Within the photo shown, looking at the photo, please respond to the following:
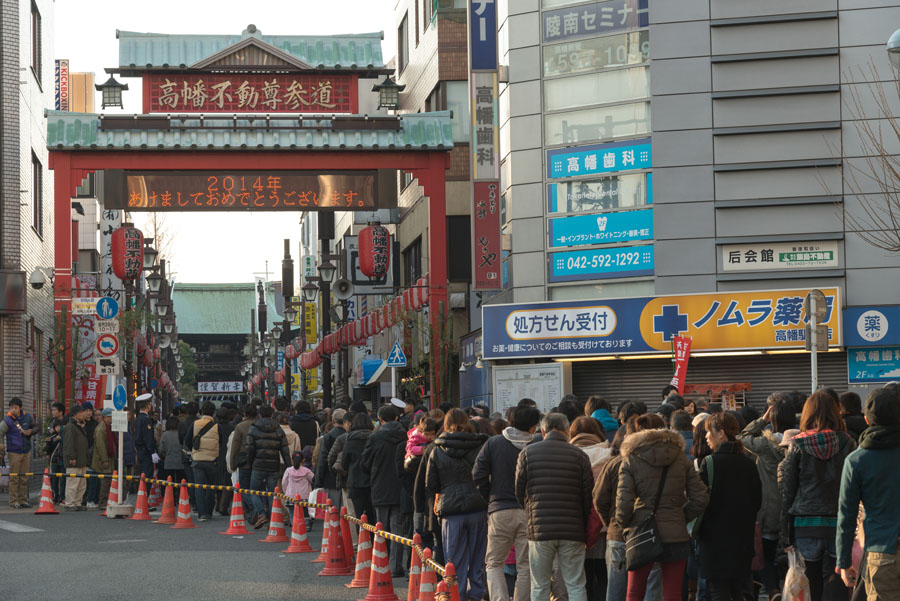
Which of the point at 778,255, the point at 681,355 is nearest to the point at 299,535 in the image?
the point at 681,355

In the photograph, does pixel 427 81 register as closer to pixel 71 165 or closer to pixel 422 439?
pixel 71 165

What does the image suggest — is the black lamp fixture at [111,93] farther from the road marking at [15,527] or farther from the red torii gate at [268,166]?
the road marking at [15,527]

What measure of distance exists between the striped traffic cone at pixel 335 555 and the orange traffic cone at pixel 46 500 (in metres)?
9.72

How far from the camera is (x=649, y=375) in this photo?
26.0 meters

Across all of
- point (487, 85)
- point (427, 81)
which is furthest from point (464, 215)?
point (487, 85)

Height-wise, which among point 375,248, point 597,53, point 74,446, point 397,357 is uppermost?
point 597,53

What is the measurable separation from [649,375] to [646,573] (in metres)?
17.0

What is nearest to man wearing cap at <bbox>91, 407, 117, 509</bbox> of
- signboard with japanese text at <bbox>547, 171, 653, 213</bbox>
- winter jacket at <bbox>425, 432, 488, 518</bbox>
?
signboard with japanese text at <bbox>547, 171, 653, 213</bbox>

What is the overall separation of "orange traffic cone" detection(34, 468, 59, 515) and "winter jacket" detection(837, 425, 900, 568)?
1759 cm

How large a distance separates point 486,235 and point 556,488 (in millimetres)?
17540

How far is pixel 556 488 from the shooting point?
995 cm

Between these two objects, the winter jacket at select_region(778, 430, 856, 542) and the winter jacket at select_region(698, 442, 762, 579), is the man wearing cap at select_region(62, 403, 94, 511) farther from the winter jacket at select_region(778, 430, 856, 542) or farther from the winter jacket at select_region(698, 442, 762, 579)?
the winter jacket at select_region(778, 430, 856, 542)

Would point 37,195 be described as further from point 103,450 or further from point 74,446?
point 103,450

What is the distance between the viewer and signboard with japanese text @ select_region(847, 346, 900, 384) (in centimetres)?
2405
